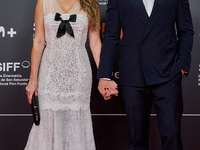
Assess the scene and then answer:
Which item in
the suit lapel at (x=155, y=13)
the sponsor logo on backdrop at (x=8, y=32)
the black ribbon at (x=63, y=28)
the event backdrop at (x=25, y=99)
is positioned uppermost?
the suit lapel at (x=155, y=13)

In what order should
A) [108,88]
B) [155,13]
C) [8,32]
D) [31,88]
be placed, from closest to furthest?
[155,13] → [108,88] → [31,88] → [8,32]

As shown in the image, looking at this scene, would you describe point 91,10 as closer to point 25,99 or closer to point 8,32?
point 8,32

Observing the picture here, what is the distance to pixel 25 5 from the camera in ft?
10.6

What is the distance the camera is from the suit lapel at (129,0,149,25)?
82.4 inches

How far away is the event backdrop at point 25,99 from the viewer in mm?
3215

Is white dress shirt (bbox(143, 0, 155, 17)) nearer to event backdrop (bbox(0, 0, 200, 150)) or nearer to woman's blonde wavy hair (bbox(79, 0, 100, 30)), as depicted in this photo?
woman's blonde wavy hair (bbox(79, 0, 100, 30))

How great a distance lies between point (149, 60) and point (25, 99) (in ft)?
5.71

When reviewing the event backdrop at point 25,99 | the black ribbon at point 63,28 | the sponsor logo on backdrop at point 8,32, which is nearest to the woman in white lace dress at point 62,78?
the black ribbon at point 63,28

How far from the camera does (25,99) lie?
3.27 metres

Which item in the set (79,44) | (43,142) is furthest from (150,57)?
(43,142)

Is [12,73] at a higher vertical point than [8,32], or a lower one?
lower

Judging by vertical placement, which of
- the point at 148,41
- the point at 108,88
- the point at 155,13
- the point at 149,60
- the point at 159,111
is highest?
the point at 155,13

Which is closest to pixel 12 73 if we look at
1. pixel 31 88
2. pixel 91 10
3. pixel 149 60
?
pixel 31 88

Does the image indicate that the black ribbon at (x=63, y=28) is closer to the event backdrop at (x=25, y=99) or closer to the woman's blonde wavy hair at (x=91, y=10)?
the woman's blonde wavy hair at (x=91, y=10)
